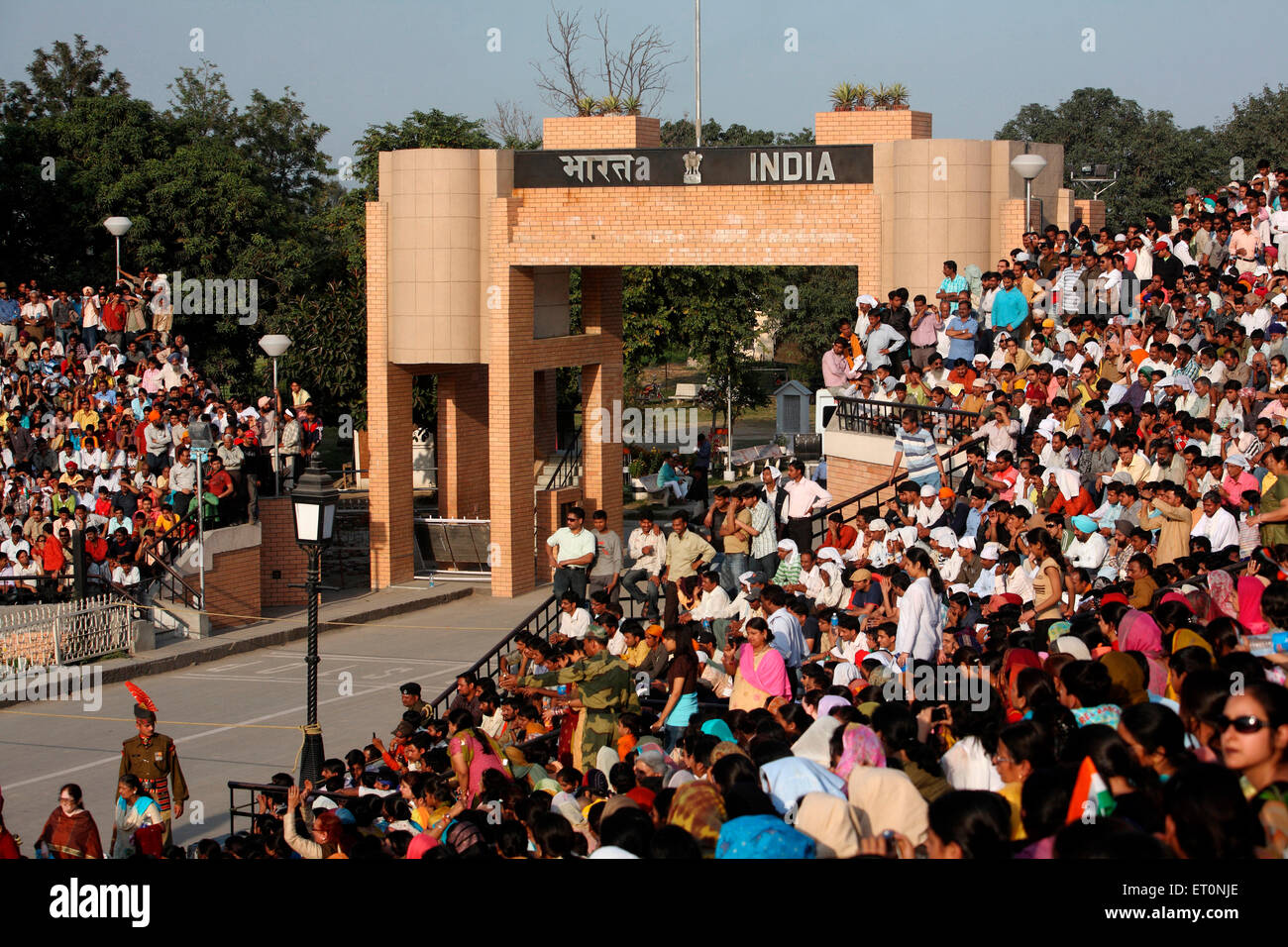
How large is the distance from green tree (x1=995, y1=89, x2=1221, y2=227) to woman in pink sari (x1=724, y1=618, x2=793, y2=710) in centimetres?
5070

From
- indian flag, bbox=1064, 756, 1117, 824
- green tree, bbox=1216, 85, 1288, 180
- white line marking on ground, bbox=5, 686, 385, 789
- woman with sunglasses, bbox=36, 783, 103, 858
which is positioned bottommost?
white line marking on ground, bbox=5, 686, 385, 789

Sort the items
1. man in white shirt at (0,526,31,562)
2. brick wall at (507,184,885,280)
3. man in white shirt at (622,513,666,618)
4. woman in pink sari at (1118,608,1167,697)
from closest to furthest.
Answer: woman in pink sari at (1118,608,1167,697)
man in white shirt at (622,513,666,618)
man in white shirt at (0,526,31,562)
brick wall at (507,184,885,280)

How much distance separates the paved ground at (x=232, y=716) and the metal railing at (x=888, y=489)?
223 inches

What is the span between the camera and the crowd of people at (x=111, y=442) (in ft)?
74.6

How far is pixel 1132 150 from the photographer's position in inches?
2606

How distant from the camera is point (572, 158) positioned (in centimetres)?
2645

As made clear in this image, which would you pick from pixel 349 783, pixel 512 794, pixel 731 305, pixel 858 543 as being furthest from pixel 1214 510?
pixel 731 305

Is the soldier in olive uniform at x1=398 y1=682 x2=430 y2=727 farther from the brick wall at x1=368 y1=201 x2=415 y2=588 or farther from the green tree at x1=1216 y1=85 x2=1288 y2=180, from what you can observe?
the green tree at x1=1216 y1=85 x2=1288 y2=180

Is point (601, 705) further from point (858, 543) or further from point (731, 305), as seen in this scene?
point (731, 305)

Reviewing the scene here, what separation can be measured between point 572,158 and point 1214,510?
1568cm

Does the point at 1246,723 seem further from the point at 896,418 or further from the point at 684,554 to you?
the point at 896,418

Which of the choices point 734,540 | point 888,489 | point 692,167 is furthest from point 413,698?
point 692,167

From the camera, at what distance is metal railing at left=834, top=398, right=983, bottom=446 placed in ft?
59.6

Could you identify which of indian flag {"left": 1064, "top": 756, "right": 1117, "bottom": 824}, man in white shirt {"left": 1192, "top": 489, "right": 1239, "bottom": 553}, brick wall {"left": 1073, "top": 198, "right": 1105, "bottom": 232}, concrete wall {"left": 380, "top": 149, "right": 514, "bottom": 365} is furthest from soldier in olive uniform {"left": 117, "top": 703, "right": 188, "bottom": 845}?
brick wall {"left": 1073, "top": 198, "right": 1105, "bottom": 232}
